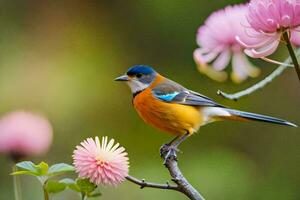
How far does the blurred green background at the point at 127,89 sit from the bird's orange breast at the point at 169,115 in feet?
1.54

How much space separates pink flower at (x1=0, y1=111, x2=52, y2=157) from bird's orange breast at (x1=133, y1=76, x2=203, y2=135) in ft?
1.43

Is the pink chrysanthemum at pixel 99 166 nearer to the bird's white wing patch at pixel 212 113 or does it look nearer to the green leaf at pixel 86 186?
the green leaf at pixel 86 186

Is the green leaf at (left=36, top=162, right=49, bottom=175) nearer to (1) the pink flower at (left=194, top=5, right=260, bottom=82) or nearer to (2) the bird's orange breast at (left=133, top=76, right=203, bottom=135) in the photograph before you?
(1) the pink flower at (left=194, top=5, right=260, bottom=82)

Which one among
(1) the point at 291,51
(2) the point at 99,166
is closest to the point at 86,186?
(2) the point at 99,166

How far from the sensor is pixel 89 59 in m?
2.72

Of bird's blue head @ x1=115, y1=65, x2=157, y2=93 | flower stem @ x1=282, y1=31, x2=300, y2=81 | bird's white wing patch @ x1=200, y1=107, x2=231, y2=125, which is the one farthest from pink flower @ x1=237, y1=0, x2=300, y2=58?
bird's blue head @ x1=115, y1=65, x2=157, y2=93

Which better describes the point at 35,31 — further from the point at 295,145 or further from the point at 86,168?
the point at 86,168

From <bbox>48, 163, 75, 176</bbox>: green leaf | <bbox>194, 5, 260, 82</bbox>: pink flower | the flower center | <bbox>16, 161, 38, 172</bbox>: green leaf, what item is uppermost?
<bbox>194, 5, 260, 82</bbox>: pink flower

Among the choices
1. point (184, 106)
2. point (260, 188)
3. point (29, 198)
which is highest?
point (184, 106)

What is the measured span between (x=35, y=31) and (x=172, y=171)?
7.47 feet

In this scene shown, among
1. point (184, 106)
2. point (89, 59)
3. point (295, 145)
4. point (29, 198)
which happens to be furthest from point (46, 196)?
point (89, 59)

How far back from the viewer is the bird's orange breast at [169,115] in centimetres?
149

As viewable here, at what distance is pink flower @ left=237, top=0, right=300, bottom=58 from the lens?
707 mm

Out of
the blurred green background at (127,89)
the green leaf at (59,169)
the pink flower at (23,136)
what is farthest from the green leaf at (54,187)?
the blurred green background at (127,89)
